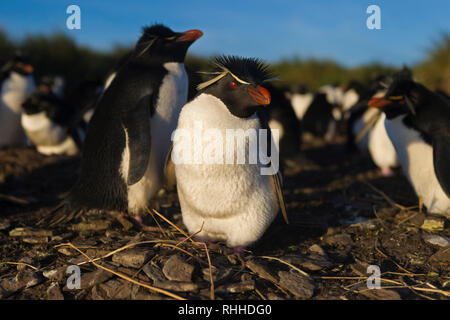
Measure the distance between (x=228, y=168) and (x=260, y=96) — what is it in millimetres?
448

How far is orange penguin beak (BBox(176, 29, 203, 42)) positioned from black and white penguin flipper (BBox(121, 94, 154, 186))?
56cm

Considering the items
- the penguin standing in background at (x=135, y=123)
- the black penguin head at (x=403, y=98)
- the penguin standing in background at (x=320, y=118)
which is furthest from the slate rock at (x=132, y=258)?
the penguin standing in background at (x=320, y=118)

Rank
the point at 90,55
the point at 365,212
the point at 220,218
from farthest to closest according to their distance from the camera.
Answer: the point at 90,55
the point at 365,212
the point at 220,218

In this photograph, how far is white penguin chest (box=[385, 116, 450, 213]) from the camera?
3238 millimetres

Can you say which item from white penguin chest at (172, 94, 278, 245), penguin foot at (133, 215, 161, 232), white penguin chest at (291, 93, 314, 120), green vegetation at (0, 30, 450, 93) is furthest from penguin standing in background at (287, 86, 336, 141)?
white penguin chest at (172, 94, 278, 245)

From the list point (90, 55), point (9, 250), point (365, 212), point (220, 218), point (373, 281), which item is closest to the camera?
point (373, 281)

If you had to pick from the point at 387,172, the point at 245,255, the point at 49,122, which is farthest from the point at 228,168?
the point at 49,122

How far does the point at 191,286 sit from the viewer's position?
2.06m

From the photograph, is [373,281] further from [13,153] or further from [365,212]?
[13,153]

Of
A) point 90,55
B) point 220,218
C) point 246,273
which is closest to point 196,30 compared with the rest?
point 220,218

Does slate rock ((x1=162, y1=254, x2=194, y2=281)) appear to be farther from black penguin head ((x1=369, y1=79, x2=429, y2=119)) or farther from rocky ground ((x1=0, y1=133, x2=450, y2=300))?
black penguin head ((x1=369, y1=79, x2=429, y2=119))

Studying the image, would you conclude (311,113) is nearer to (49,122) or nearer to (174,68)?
(49,122)

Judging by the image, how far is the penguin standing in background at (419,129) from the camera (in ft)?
10.5
